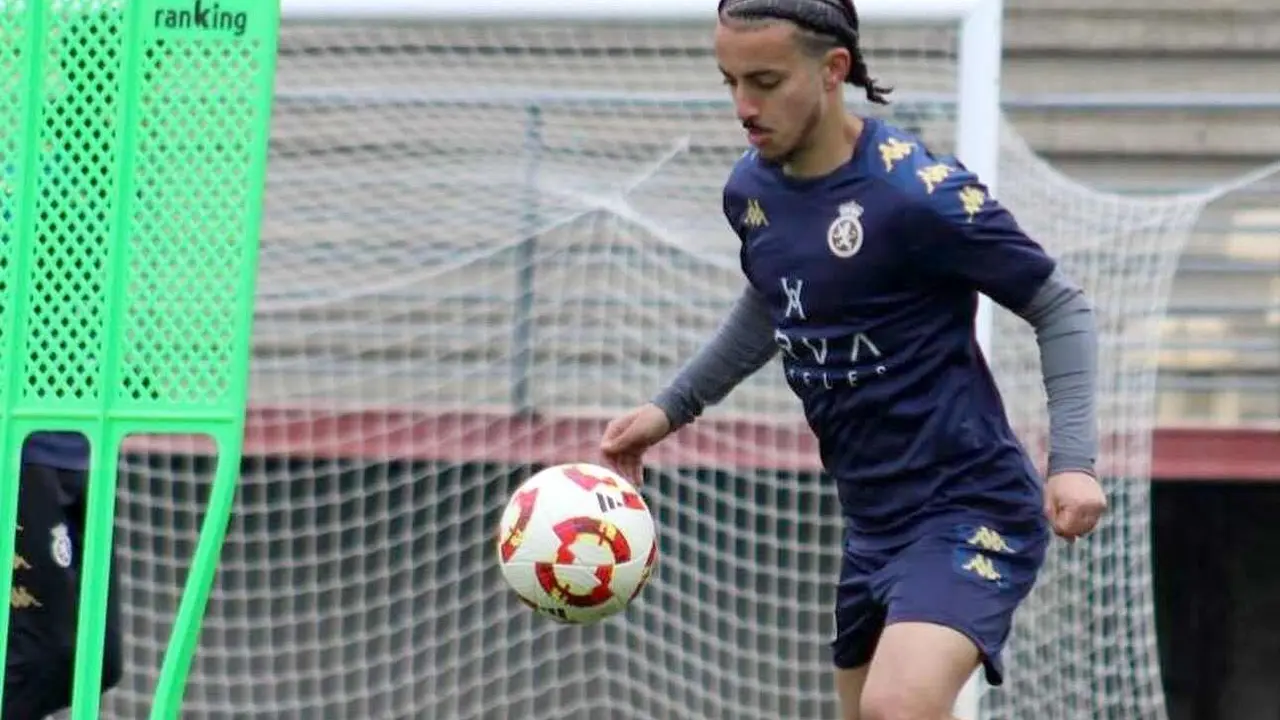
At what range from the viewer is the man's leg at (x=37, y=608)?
15.6ft

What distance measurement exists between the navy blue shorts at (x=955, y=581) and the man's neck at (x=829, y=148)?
66 centimetres

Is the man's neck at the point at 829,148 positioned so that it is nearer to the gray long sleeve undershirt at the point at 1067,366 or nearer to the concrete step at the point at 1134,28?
the gray long sleeve undershirt at the point at 1067,366

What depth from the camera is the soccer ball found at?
3.88 m

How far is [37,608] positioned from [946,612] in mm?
2288

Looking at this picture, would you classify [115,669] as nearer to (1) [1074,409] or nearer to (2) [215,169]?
(2) [215,169]

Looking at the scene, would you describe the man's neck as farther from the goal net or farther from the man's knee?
the goal net

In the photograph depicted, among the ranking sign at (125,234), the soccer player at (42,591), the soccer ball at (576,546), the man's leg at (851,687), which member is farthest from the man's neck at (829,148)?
the soccer player at (42,591)

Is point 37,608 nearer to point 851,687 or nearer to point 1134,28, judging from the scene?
point 851,687

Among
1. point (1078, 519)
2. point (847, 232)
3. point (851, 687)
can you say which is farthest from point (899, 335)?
point (851, 687)

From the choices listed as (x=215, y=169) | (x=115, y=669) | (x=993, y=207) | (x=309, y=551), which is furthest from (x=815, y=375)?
(x=309, y=551)

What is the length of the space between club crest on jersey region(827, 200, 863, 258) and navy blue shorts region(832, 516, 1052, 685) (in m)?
0.50

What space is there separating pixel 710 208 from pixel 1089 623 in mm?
1887

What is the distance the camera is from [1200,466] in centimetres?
692

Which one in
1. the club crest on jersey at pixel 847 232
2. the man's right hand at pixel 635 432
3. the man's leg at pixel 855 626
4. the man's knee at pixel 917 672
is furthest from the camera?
the man's right hand at pixel 635 432
